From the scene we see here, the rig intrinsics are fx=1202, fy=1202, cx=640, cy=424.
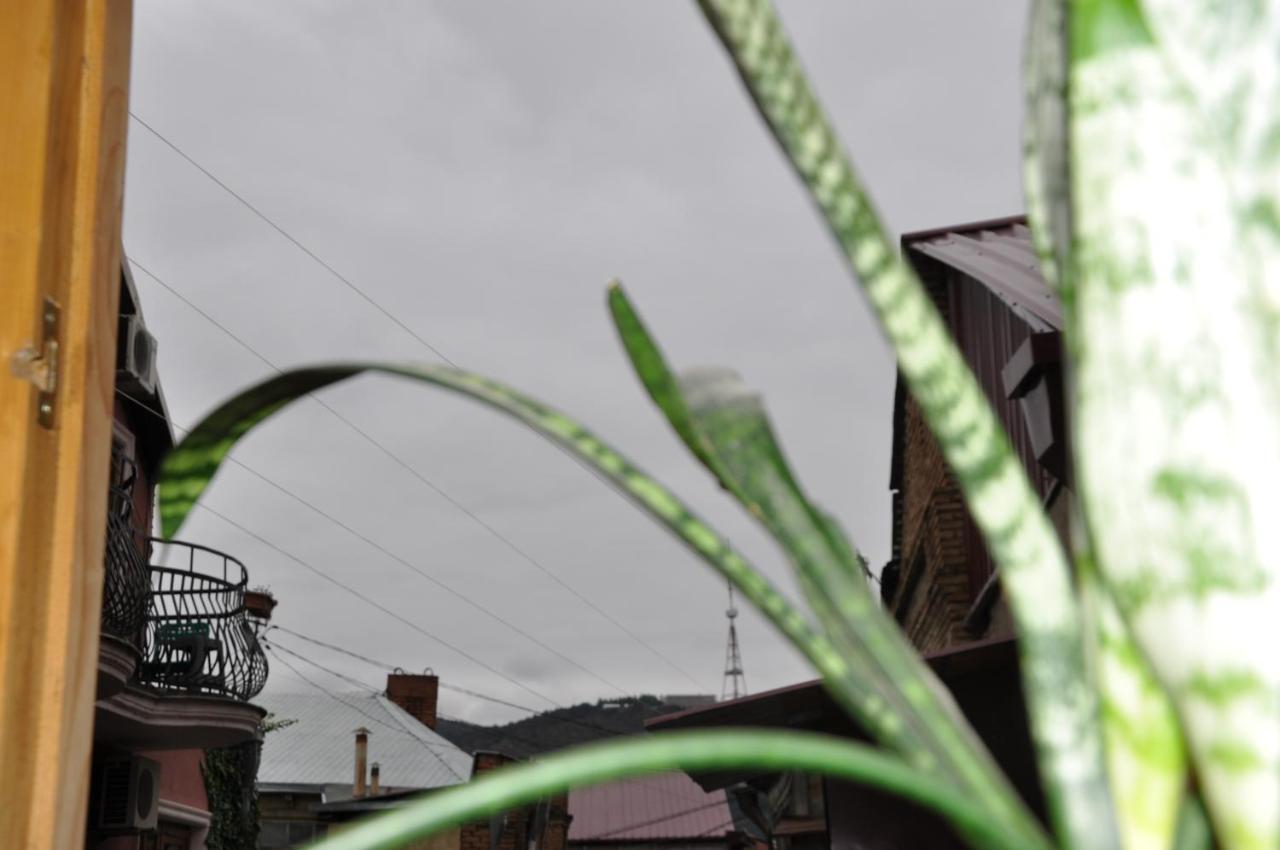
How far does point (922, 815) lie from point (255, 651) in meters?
7.42

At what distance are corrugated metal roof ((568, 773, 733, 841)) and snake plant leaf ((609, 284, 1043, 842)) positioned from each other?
2363cm

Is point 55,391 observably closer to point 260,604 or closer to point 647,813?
point 260,604

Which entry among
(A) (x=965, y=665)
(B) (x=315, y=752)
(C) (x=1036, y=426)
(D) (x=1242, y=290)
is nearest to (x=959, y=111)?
(D) (x=1242, y=290)

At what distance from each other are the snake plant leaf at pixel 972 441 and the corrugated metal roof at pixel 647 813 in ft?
77.6

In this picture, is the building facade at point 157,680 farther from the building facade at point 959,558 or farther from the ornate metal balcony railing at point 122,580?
the building facade at point 959,558

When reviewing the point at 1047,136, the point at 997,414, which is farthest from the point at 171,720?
the point at 1047,136

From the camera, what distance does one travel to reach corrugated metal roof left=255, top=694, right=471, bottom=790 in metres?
21.4

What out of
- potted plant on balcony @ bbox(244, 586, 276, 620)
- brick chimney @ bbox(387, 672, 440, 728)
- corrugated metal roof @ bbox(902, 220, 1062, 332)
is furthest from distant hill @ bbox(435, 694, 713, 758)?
corrugated metal roof @ bbox(902, 220, 1062, 332)

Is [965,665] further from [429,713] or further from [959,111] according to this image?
[429,713]

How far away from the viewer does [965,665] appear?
4297 millimetres

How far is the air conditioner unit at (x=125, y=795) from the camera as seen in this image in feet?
32.4

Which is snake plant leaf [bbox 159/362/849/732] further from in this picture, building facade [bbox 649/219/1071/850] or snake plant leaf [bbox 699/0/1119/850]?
building facade [bbox 649/219/1071/850]

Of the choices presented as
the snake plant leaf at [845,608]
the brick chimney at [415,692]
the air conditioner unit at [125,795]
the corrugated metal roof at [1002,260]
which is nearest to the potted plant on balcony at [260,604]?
the air conditioner unit at [125,795]

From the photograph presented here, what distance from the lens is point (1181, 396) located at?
48 centimetres
